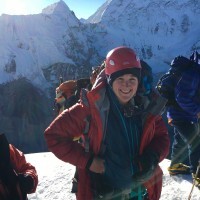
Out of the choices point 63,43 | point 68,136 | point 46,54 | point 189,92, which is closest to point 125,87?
point 68,136

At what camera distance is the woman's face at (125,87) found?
3180 mm

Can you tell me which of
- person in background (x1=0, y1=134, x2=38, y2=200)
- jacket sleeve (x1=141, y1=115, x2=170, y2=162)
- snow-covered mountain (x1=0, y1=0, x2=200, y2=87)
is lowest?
person in background (x1=0, y1=134, x2=38, y2=200)

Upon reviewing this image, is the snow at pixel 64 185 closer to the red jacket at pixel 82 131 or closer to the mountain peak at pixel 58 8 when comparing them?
the red jacket at pixel 82 131

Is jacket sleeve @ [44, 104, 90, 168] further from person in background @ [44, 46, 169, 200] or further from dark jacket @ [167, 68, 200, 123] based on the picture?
dark jacket @ [167, 68, 200, 123]

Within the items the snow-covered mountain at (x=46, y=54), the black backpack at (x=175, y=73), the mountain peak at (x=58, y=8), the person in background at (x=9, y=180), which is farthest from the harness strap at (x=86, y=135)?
the mountain peak at (x=58, y=8)

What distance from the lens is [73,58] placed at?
157000 millimetres

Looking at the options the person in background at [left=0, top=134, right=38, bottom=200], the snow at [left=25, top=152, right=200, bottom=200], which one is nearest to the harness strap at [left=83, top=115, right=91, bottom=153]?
the person in background at [left=0, top=134, right=38, bottom=200]

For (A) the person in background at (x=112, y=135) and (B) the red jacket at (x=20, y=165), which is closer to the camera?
(A) the person in background at (x=112, y=135)

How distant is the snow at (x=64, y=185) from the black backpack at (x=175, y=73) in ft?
4.21

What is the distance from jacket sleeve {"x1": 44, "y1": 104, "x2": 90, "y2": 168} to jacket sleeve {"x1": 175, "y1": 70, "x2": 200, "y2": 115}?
2.10 metres

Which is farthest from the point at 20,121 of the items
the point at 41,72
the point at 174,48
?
the point at 174,48

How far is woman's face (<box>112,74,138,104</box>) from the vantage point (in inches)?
125

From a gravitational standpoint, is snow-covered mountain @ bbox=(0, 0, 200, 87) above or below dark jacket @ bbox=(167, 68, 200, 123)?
above

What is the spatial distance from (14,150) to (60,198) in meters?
2.16
